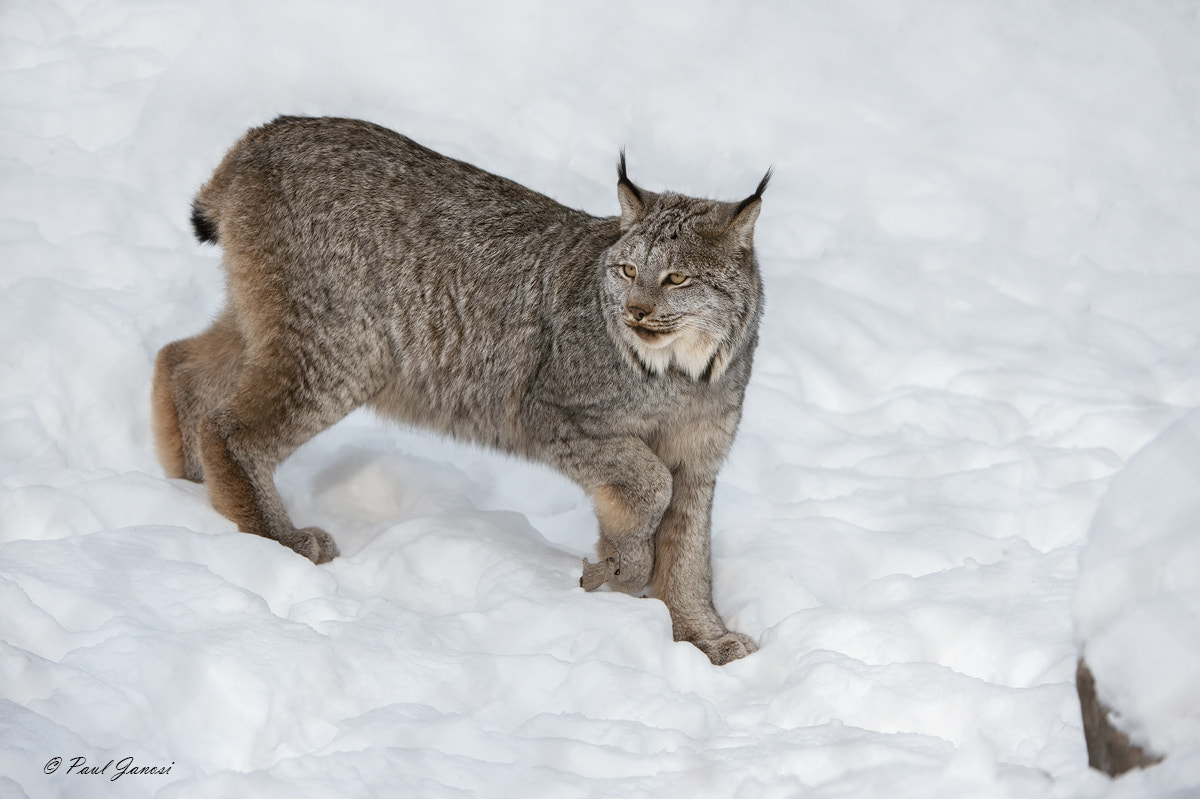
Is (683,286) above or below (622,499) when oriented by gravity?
above

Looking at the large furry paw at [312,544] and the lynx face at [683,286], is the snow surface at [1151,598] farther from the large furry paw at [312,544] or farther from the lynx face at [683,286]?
the large furry paw at [312,544]

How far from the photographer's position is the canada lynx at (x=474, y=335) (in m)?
4.11

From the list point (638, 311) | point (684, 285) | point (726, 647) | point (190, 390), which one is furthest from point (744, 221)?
point (190, 390)

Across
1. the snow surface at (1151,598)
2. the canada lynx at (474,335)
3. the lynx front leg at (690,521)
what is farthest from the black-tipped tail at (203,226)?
the snow surface at (1151,598)

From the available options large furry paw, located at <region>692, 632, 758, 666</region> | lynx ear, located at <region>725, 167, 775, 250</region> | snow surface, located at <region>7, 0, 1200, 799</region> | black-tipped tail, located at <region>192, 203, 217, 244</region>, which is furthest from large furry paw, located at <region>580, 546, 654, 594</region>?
black-tipped tail, located at <region>192, 203, 217, 244</region>

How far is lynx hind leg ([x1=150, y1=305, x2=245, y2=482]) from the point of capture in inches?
177

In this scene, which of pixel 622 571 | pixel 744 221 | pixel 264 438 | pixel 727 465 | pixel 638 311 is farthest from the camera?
pixel 727 465

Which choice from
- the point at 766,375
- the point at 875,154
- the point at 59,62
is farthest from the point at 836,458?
the point at 59,62

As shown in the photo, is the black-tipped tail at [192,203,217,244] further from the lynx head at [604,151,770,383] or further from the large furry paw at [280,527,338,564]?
the lynx head at [604,151,770,383]

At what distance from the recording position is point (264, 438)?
4.30 m

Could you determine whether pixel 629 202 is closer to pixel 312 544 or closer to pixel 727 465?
pixel 727 465

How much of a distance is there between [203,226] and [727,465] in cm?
236

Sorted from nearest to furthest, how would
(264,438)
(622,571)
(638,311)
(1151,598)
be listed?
(1151,598)
(638,311)
(622,571)
(264,438)

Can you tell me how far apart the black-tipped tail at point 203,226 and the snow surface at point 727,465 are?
59 centimetres
